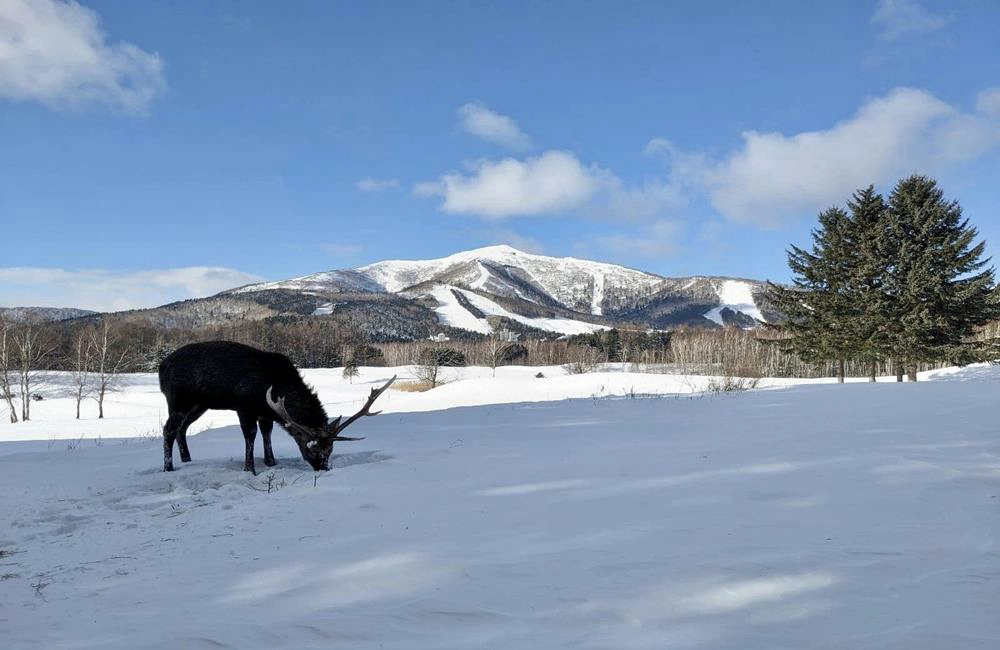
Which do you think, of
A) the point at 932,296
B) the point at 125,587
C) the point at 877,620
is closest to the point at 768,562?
the point at 877,620

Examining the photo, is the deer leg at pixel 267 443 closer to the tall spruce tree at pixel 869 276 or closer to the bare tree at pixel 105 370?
the tall spruce tree at pixel 869 276

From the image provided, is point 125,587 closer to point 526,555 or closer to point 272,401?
point 526,555

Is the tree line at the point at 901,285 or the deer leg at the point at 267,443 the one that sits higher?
the tree line at the point at 901,285

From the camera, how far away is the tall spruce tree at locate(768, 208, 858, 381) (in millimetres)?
31844

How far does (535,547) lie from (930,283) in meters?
32.0

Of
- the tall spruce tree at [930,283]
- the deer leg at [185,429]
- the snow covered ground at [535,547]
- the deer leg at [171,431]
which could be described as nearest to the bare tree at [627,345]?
the tall spruce tree at [930,283]

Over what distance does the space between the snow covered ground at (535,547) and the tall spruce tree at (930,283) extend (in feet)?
81.0

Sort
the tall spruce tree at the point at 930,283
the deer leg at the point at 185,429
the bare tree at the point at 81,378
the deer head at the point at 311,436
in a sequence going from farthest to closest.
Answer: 1. the bare tree at the point at 81,378
2. the tall spruce tree at the point at 930,283
3. the deer leg at the point at 185,429
4. the deer head at the point at 311,436

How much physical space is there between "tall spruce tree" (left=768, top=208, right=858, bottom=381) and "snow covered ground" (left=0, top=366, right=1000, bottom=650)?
A: 25962 mm

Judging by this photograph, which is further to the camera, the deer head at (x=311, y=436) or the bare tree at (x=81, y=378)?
the bare tree at (x=81, y=378)

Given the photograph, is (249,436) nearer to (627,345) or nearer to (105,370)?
(105,370)

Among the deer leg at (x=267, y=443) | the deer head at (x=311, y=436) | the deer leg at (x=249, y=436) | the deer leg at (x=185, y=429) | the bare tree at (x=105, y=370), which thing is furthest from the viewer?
the bare tree at (x=105, y=370)

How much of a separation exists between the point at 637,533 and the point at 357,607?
221 centimetres

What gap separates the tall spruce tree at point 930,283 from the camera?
28.7 metres
